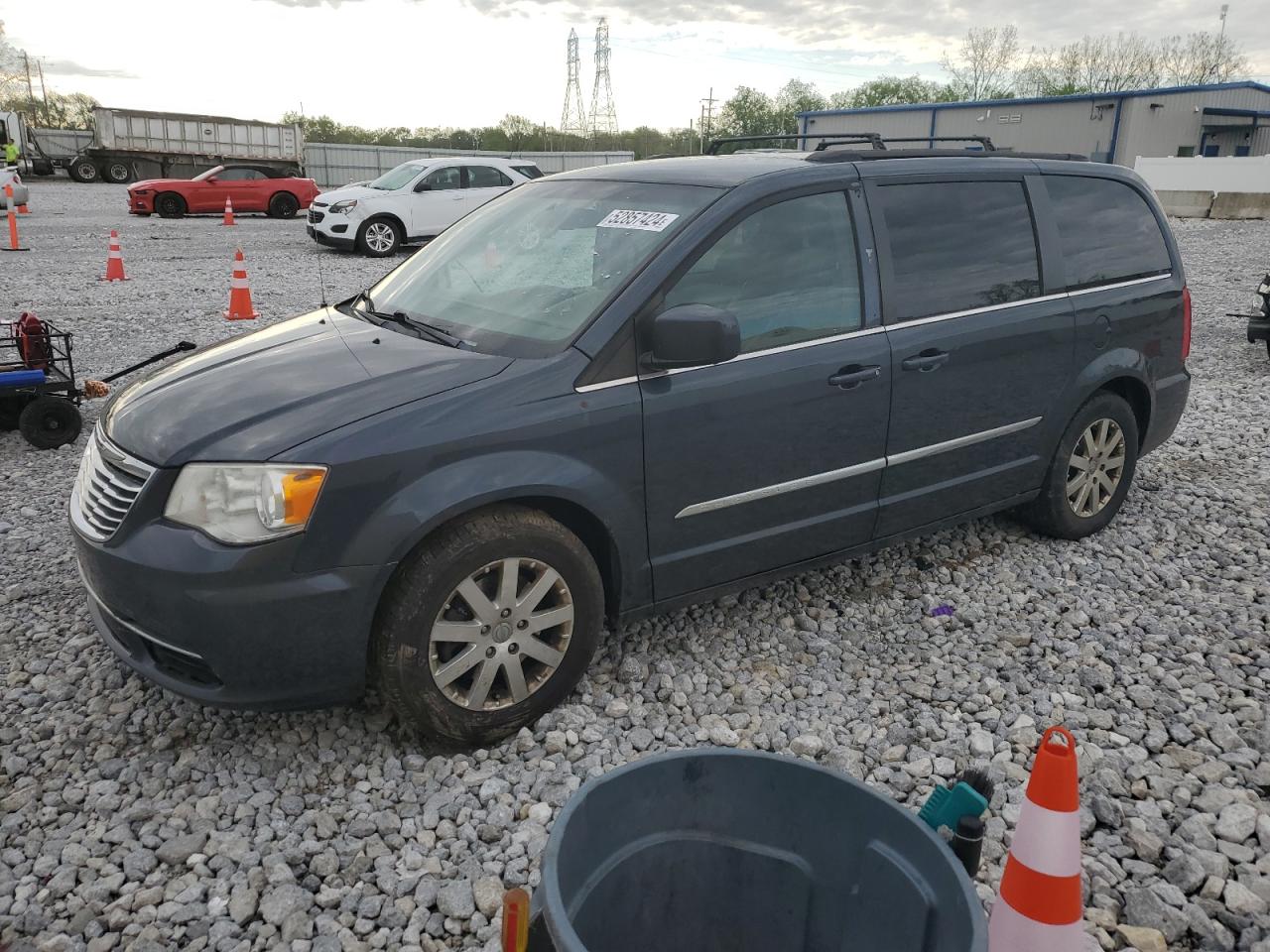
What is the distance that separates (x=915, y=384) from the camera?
392 centimetres

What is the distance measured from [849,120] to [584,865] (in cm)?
5152

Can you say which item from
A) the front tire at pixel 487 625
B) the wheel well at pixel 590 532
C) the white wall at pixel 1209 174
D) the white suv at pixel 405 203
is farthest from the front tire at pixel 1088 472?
the white wall at pixel 1209 174

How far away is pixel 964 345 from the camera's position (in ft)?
13.3

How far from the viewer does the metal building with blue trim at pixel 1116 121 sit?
1582 inches

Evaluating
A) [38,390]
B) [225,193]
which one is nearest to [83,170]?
[225,193]

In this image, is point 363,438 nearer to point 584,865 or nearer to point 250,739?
point 250,739

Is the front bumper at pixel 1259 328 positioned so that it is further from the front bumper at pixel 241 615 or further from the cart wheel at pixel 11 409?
the cart wheel at pixel 11 409

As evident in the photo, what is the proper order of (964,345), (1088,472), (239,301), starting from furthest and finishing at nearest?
1. (239,301)
2. (1088,472)
3. (964,345)

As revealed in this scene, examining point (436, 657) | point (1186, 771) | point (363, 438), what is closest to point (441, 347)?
point (363, 438)

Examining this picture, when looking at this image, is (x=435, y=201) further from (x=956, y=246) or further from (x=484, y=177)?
(x=956, y=246)

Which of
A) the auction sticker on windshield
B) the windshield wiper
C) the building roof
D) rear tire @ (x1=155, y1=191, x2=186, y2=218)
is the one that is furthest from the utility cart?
→ the building roof

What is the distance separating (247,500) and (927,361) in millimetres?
2563

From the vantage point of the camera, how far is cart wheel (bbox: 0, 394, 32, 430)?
20.7 feet

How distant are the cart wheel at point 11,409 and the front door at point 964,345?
17.8 ft
